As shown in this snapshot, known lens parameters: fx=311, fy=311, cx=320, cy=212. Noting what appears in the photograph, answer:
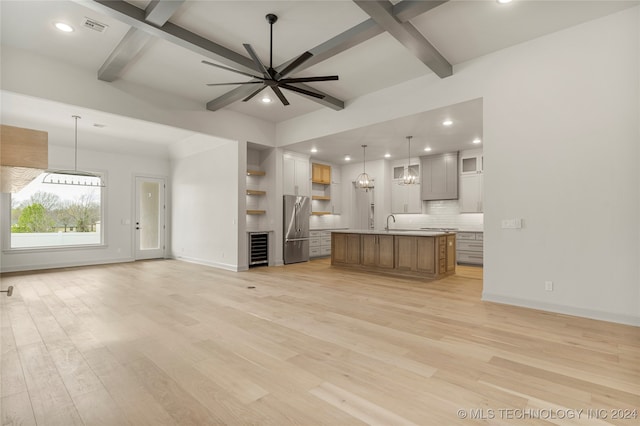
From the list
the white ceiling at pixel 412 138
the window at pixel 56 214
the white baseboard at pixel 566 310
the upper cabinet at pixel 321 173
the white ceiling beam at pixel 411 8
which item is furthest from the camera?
the upper cabinet at pixel 321 173

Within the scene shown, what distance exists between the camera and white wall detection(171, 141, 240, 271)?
6.98 metres

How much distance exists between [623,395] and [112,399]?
3.26 m

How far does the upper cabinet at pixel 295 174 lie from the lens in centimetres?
803

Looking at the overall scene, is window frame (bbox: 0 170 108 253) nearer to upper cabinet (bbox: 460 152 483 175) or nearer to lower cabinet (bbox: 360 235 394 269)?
lower cabinet (bbox: 360 235 394 269)

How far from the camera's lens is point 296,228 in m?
8.09

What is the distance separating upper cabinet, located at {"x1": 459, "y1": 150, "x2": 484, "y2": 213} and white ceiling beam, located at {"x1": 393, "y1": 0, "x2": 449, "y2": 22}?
537 cm

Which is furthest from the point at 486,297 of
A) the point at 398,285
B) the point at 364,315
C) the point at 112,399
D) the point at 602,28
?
the point at 112,399

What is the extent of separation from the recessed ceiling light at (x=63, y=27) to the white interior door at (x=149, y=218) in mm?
5532

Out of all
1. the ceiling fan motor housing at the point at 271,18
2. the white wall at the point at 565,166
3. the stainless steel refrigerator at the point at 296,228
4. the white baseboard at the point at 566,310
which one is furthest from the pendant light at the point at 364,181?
the ceiling fan motor housing at the point at 271,18

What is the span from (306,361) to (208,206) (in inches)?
240

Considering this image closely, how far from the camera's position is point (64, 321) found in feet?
11.4

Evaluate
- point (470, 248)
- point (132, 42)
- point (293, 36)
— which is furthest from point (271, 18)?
point (470, 248)

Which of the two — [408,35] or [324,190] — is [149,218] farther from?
[408,35]

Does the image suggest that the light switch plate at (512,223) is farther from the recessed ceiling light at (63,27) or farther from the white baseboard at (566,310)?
the recessed ceiling light at (63,27)
